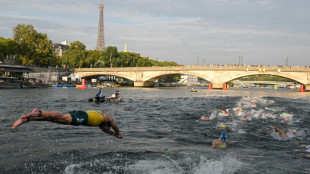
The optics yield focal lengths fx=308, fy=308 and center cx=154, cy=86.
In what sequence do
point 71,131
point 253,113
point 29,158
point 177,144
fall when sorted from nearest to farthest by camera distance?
1. point 29,158
2. point 177,144
3. point 71,131
4. point 253,113

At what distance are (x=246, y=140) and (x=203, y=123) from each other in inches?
242

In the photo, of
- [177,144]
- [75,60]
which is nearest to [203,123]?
[177,144]

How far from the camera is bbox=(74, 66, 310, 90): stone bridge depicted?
8481cm

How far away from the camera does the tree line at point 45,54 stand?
91.1 meters

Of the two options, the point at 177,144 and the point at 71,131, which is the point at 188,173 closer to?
the point at 177,144

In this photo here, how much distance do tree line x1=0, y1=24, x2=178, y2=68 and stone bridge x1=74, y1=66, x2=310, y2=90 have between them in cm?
1076

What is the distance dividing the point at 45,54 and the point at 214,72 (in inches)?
2206

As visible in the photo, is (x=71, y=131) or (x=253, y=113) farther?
(x=253, y=113)

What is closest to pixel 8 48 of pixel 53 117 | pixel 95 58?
pixel 95 58

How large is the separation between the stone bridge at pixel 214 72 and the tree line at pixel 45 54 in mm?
10764

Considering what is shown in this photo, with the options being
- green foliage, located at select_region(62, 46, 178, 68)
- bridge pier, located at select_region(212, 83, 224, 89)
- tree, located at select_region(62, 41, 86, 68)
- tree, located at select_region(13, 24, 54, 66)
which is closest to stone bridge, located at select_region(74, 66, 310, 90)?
bridge pier, located at select_region(212, 83, 224, 89)

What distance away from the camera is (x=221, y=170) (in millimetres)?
10352

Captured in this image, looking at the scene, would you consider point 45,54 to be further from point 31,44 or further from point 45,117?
A: point 45,117

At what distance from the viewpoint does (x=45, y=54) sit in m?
103
